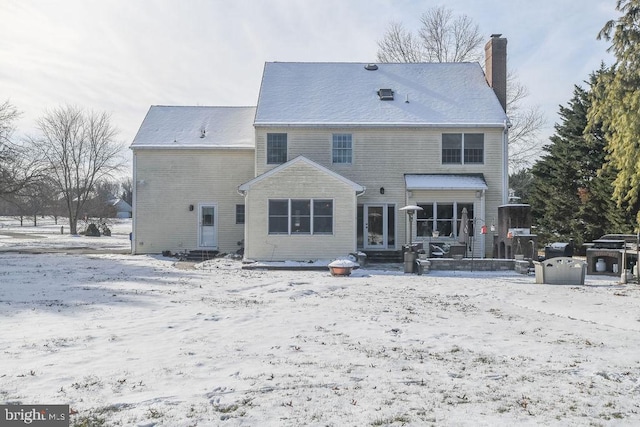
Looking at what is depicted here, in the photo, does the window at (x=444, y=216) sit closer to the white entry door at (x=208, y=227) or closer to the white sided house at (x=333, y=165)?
the white sided house at (x=333, y=165)

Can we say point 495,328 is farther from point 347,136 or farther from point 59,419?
point 347,136

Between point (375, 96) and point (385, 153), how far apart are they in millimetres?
3239

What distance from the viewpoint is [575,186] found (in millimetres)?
26828

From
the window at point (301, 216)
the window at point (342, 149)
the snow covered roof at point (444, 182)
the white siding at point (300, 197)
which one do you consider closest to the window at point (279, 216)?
the window at point (301, 216)

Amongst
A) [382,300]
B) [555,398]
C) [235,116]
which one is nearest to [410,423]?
[555,398]

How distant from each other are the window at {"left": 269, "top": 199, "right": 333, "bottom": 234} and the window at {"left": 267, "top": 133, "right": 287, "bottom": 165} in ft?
10.3

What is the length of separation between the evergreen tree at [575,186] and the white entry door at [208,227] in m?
17.3

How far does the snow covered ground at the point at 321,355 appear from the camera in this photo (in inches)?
189

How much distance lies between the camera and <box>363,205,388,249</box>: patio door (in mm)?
22344

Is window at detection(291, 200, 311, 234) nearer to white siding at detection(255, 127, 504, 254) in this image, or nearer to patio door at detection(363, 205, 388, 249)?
white siding at detection(255, 127, 504, 254)

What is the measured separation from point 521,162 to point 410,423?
35357 mm

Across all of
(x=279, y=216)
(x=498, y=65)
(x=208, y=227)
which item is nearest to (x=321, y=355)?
(x=279, y=216)

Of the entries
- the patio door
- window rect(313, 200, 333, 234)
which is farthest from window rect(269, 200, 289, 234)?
the patio door

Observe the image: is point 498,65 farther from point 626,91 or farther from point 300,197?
point 300,197
